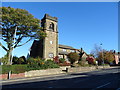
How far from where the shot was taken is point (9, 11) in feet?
93.1

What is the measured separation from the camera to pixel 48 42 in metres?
43.4

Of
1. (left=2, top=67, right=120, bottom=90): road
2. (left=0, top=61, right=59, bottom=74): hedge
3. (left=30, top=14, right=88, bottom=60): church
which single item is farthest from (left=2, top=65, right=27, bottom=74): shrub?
(left=30, top=14, right=88, bottom=60): church

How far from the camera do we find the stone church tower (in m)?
42.5

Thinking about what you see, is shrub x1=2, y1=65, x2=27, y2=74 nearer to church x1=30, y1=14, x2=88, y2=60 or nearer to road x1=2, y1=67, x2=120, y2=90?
road x1=2, y1=67, x2=120, y2=90

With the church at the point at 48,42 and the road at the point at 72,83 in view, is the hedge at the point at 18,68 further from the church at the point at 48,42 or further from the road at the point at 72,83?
the church at the point at 48,42

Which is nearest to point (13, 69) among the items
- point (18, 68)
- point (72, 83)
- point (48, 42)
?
point (18, 68)

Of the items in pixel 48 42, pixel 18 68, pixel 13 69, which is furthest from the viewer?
pixel 48 42

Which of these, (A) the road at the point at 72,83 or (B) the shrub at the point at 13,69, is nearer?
(A) the road at the point at 72,83

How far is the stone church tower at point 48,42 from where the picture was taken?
1672 inches

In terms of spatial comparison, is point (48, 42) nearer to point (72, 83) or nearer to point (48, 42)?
point (48, 42)

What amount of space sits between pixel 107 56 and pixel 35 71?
42.7 meters

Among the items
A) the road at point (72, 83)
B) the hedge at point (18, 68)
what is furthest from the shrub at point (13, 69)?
the road at point (72, 83)

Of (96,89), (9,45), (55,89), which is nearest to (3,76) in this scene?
(9,45)

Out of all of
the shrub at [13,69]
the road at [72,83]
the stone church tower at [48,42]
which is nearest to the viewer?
the road at [72,83]
